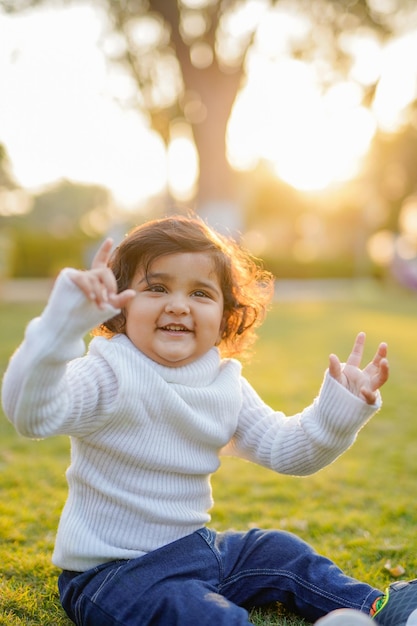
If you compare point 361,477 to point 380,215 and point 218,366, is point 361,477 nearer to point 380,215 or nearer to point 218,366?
point 218,366

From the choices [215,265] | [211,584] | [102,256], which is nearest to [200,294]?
[215,265]

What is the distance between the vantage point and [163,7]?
11.5 m

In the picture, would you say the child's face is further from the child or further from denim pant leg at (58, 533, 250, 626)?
denim pant leg at (58, 533, 250, 626)

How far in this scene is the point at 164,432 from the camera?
1740 millimetres

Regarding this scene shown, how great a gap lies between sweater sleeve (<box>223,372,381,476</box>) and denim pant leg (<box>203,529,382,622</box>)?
221 millimetres

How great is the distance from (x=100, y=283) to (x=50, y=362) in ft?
0.68

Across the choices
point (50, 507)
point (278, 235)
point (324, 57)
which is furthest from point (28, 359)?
point (278, 235)

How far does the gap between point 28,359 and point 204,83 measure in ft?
37.1

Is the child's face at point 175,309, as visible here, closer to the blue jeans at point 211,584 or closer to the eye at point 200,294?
the eye at point 200,294

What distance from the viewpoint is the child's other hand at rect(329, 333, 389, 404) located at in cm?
178

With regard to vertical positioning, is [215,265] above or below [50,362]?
above

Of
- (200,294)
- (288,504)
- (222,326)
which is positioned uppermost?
(200,294)

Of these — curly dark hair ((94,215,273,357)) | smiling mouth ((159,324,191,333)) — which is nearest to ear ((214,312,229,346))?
curly dark hair ((94,215,273,357))

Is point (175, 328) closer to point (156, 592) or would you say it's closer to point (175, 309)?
point (175, 309)
